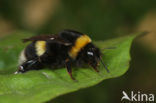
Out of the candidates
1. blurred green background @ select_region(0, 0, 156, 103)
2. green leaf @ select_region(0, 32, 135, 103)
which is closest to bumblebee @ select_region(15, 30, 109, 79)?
green leaf @ select_region(0, 32, 135, 103)

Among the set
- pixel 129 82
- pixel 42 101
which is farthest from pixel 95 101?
pixel 42 101

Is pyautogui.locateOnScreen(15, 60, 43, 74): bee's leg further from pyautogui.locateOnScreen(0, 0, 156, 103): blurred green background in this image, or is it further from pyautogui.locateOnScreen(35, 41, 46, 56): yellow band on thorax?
pyautogui.locateOnScreen(0, 0, 156, 103): blurred green background

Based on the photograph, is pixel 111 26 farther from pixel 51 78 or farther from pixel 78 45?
pixel 51 78

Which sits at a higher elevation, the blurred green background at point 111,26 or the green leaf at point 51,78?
the green leaf at point 51,78

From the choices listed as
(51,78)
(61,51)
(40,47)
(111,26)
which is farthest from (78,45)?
(111,26)

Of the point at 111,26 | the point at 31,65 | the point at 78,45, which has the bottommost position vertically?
the point at 111,26

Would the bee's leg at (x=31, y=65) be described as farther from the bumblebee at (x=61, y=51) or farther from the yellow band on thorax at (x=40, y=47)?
the yellow band on thorax at (x=40, y=47)

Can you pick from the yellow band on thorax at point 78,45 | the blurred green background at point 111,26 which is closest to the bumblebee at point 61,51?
the yellow band on thorax at point 78,45
